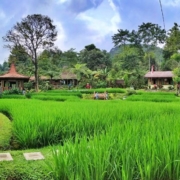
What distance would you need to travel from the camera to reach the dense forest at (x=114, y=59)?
93.4 ft

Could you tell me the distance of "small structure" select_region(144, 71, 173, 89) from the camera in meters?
31.8

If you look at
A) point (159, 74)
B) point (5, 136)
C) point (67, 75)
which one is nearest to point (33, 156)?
point (5, 136)

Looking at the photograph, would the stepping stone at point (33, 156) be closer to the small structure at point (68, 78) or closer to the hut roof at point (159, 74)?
the small structure at point (68, 78)

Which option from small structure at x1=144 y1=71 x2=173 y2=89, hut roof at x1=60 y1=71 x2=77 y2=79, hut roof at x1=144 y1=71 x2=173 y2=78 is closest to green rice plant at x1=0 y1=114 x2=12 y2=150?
hut roof at x1=60 y1=71 x2=77 y2=79

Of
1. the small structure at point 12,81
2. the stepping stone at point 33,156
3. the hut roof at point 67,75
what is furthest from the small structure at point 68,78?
the stepping stone at point 33,156

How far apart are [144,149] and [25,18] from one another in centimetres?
2596

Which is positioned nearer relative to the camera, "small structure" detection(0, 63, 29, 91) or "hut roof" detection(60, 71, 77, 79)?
"small structure" detection(0, 63, 29, 91)

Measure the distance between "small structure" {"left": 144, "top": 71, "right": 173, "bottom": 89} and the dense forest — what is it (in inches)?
37.7

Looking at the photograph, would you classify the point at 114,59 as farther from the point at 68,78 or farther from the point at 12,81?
the point at 12,81

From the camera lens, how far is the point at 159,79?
3291 cm

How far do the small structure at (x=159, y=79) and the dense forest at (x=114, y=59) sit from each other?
3.14ft

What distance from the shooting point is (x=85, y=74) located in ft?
101

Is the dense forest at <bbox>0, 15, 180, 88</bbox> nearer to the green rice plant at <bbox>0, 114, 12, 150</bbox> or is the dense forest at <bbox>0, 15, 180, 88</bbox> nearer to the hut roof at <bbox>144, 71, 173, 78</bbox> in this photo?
the hut roof at <bbox>144, 71, 173, 78</bbox>

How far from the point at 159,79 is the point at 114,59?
10.0 m
